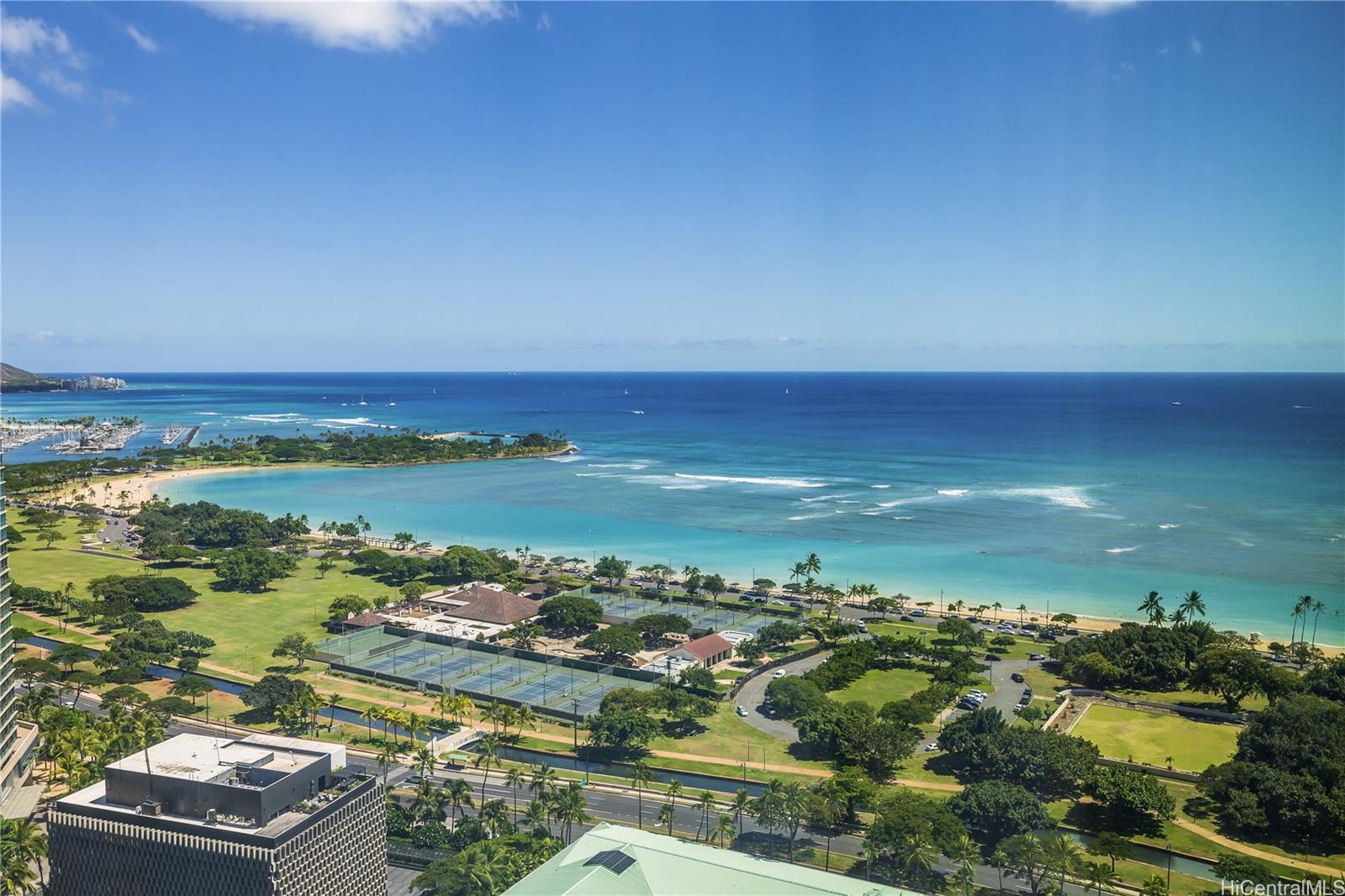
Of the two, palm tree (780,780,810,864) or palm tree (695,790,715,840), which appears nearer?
palm tree (780,780,810,864)

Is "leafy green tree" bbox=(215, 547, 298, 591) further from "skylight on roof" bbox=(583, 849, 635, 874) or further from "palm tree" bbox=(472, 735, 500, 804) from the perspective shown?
"skylight on roof" bbox=(583, 849, 635, 874)

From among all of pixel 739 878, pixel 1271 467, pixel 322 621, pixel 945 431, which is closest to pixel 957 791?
pixel 739 878

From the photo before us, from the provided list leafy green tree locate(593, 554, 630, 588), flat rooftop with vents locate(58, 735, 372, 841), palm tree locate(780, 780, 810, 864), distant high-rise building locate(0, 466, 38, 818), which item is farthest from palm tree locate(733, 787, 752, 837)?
leafy green tree locate(593, 554, 630, 588)

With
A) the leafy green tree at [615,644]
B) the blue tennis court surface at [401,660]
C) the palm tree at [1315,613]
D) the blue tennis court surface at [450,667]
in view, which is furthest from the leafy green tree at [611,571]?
the palm tree at [1315,613]

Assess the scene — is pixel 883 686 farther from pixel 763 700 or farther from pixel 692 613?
pixel 692 613

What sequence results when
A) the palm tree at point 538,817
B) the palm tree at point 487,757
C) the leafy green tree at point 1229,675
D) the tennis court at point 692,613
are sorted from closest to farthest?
the palm tree at point 538,817 → the palm tree at point 487,757 → the leafy green tree at point 1229,675 → the tennis court at point 692,613

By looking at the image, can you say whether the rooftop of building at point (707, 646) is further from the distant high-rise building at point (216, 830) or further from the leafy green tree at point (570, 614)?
the distant high-rise building at point (216, 830)

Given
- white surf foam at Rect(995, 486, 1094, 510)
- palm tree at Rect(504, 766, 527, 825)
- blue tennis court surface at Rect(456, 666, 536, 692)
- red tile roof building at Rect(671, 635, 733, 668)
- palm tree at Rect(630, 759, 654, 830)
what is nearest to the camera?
palm tree at Rect(630, 759, 654, 830)

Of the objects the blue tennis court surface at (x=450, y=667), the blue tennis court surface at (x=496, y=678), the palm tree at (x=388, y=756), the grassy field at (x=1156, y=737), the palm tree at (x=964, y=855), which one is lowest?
the grassy field at (x=1156, y=737)
